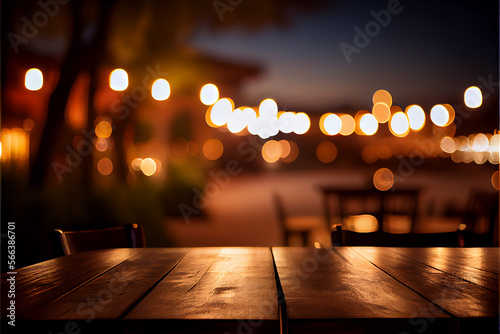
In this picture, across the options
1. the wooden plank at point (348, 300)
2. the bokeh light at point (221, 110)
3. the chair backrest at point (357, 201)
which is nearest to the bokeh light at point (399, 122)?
the bokeh light at point (221, 110)

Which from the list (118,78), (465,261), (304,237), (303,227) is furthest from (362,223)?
(465,261)

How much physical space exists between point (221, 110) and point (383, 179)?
3.13 meters

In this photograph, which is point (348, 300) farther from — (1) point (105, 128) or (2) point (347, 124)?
(2) point (347, 124)

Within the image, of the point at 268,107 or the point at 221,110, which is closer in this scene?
the point at 221,110

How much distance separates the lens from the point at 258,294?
801 millimetres

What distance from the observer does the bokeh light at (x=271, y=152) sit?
5.33 metres

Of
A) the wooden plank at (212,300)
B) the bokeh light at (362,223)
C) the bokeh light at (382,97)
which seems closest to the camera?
the wooden plank at (212,300)

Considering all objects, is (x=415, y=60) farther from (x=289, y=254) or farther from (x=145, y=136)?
(x=289, y=254)

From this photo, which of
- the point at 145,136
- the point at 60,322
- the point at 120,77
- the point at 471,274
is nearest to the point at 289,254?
the point at 471,274

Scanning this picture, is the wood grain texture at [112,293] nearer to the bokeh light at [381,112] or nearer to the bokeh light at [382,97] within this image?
the bokeh light at [382,97]

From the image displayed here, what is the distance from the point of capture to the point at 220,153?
5.71 meters

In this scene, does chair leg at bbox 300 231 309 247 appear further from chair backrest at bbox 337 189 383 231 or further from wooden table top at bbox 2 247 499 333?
wooden table top at bbox 2 247 499 333

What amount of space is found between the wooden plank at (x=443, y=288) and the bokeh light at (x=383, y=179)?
4.26 metres

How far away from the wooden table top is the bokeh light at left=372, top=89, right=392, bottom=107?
12.2 ft
